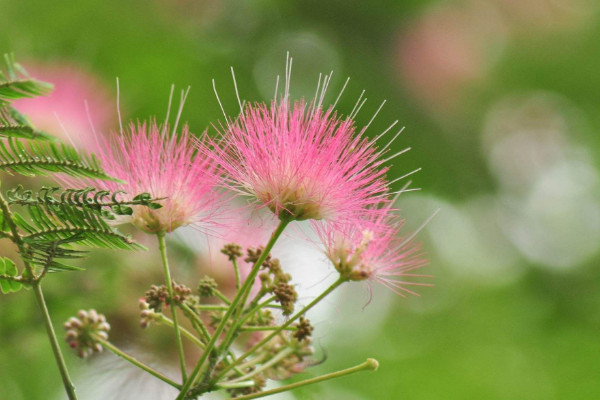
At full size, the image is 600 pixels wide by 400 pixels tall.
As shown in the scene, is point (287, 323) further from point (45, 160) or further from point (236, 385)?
point (45, 160)

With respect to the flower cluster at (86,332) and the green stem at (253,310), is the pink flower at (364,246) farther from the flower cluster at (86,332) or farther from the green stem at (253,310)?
the flower cluster at (86,332)

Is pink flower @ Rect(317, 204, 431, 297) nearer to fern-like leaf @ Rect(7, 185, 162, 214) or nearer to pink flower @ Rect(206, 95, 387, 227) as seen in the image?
pink flower @ Rect(206, 95, 387, 227)

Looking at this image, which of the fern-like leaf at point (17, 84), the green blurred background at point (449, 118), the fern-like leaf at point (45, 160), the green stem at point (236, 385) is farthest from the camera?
the green blurred background at point (449, 118)

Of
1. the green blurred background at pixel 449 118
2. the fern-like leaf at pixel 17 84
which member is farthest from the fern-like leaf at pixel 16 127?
the green blurred background at pixel 449 118

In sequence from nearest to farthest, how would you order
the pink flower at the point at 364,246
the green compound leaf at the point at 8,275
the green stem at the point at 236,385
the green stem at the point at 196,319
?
the green compound leaf at the point at 8,275 < the green stem at the point at 236,385 < the green stem at the point at 196,319 < the pink flower at the point at 364,246

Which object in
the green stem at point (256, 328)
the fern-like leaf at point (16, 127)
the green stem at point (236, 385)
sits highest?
the fern-like leaf at point (16, 127)

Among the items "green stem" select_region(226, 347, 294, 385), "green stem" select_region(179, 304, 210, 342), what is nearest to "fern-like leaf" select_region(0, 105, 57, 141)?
"green stem" select_region(179, 304, 210, 342)

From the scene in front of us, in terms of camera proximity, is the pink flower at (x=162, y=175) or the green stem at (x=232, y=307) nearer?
the green stem at (x=232, y=307)
